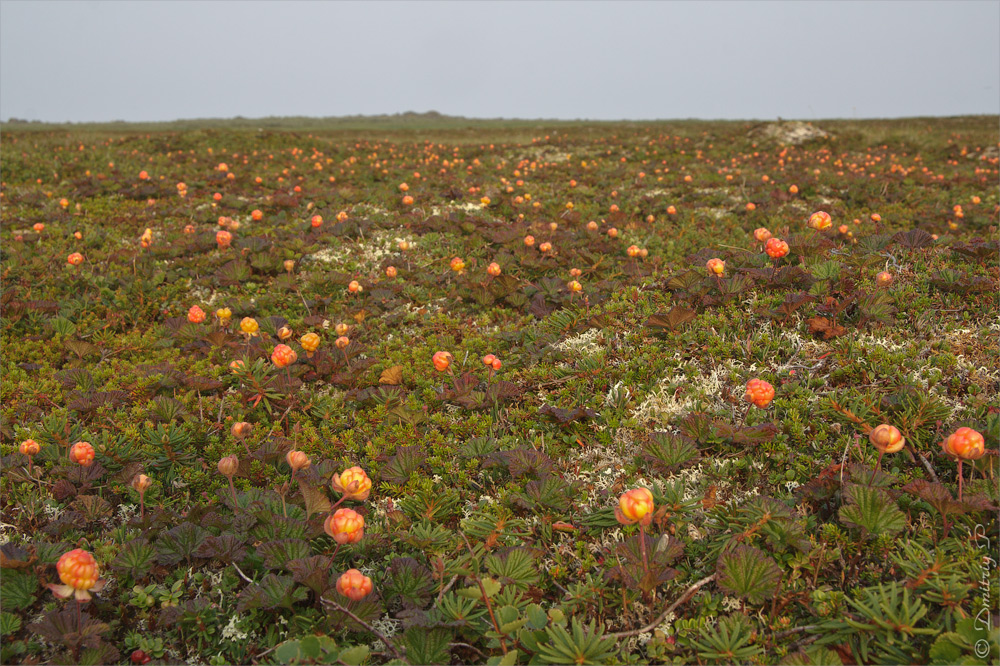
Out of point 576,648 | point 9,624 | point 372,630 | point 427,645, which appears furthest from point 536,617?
point 9,624

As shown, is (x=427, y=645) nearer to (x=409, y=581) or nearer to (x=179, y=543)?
(x=409, y=581)

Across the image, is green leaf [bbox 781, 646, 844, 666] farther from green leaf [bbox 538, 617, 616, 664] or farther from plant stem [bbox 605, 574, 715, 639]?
green leaf [bbox 538, 617, 616, 664]

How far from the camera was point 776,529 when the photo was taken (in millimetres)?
2648

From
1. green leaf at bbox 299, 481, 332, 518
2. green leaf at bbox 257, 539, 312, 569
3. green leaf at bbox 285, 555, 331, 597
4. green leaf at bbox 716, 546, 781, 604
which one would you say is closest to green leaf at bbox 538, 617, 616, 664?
green leaf at bbox 716, 546, 781, 604

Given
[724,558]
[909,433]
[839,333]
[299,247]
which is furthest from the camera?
[299,247]

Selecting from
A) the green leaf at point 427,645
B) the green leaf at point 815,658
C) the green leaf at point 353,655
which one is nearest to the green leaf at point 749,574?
the green leaf at point 815,658

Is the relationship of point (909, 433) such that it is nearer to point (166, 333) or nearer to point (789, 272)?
point (789, 272)

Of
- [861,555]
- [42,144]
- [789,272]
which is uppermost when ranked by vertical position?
[42,144]

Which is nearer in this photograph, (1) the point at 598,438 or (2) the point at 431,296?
(1) the point at 598,438

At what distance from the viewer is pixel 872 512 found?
8.50 feet

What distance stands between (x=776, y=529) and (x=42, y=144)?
75.0ft

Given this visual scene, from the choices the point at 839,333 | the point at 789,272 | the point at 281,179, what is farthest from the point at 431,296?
the point at 281,179

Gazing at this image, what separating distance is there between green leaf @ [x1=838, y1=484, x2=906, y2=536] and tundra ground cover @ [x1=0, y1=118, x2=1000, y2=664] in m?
0.01

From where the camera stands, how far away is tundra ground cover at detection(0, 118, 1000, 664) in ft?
8.00
